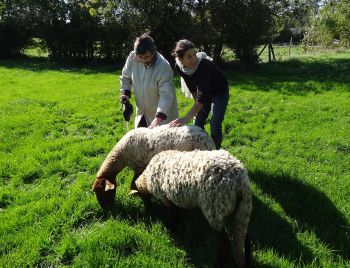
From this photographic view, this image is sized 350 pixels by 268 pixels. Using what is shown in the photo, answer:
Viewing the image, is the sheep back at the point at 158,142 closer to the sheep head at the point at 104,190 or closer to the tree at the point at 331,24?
the sheep head at the point at 104,190

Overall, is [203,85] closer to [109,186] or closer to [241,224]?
[109,186]

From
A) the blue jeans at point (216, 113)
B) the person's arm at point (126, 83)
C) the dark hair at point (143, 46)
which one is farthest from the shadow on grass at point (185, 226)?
the dark hair at point (143, 46)

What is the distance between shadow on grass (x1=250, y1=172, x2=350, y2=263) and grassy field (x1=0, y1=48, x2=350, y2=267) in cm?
1

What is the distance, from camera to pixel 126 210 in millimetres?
4688

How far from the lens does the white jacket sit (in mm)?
5184

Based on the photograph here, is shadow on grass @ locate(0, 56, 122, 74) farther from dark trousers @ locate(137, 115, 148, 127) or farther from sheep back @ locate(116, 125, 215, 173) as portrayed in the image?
sheep back @ locate(116, 125, 215, 173)

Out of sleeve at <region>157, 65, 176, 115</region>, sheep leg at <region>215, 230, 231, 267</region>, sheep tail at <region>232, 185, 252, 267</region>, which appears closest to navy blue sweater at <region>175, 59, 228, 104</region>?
sleeve at <region>157, 65, 176, 115</region>

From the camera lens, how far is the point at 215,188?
11.0 ft

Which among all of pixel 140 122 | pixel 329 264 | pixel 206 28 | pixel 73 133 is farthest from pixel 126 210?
pixel 206 28

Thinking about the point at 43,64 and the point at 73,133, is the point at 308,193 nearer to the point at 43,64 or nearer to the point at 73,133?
the point at 73,133

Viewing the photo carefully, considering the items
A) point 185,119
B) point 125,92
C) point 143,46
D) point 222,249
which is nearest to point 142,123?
point 125,92

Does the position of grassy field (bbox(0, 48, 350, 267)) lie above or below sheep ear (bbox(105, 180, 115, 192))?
below

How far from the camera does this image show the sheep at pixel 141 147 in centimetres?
448

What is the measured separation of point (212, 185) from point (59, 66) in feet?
61.5
